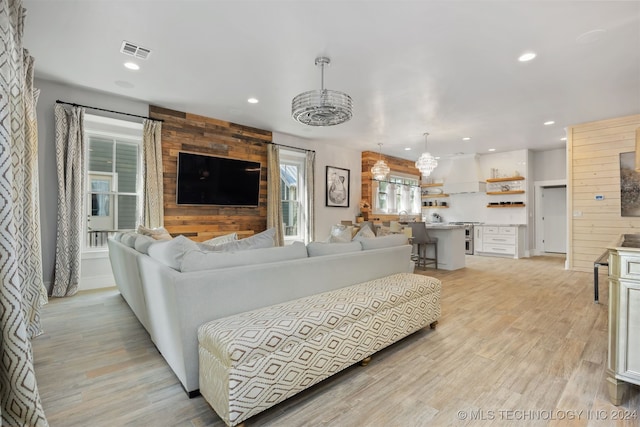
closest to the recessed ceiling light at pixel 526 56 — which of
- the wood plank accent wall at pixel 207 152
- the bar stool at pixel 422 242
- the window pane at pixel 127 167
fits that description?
the bar stool at pixel 422 242

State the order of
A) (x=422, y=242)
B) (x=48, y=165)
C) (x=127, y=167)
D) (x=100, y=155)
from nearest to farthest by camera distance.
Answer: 1. (x=48, y=165)
2. (x=100, y=155)
3. (x=127, y=167)
4. (x=422, y=242)

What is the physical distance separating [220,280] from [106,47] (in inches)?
114

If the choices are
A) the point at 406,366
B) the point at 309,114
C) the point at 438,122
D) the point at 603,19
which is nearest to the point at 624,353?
the point at 406,366

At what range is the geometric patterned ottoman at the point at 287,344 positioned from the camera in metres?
1.51

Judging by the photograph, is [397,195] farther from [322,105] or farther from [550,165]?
[322,105]

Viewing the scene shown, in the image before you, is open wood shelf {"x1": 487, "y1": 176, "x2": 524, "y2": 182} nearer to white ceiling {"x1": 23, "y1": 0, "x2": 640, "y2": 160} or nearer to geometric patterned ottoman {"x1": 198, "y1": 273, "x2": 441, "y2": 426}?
white ceiling {"x1": 23, "y1": 0, "x2": 640, "y2": 160}

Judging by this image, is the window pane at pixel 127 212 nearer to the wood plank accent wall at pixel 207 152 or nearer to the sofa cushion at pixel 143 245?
the wood plank accent wall at pixel 207 152

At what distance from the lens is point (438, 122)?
5500 mm

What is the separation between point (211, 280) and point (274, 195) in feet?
14.6

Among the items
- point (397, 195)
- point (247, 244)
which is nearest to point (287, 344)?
point (247, 244)

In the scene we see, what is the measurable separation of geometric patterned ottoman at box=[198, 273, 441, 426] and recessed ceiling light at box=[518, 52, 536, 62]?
285 cm

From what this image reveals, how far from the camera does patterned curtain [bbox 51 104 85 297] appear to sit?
3.98m

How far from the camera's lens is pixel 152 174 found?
466 cm

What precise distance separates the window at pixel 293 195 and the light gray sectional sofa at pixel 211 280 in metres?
4.11
